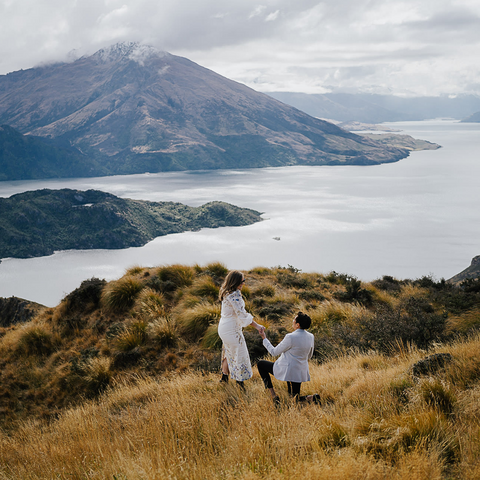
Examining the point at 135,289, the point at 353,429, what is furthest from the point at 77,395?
the point at 353,429

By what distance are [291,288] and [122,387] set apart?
6742 millimetres

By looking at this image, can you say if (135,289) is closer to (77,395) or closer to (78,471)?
(77,395)

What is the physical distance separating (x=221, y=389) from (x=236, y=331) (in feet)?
3.36

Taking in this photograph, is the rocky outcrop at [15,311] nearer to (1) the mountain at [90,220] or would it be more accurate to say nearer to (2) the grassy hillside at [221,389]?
(2) the grassy hillside at [221,389]

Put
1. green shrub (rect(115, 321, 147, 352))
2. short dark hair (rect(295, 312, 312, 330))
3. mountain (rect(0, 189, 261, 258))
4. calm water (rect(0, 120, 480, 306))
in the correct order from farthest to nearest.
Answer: mountain (rect(0, 189, 261, 258)) → calm water (rect(0, 120, 480, 306)) → green shrub (rect(115, 321, 147, 352)) → short dark hair (rect(295, 312, 312, 330))

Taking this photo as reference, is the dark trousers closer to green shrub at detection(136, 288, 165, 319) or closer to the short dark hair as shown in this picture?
the short dark hair

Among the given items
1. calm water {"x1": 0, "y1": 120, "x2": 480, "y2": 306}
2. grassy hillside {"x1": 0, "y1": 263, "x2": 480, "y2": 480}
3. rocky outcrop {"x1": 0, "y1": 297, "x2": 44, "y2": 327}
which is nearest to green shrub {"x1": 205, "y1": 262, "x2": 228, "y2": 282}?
grassy hillside {"x1": 0, "y1": 263, "x2": 480, "y2": 480}

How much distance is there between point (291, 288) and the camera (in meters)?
12.2

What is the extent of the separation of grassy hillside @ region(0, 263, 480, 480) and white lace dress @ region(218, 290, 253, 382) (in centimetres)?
32

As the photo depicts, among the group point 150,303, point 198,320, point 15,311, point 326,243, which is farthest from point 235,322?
point 326,243

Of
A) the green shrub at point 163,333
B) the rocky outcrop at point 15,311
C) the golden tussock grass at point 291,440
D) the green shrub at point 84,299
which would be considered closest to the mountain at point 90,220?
the rocky outcrop at point 15,311

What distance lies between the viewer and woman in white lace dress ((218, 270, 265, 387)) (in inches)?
202

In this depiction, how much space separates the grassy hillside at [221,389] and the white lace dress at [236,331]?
32 centimetres

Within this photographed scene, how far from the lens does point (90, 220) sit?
5822 inches
